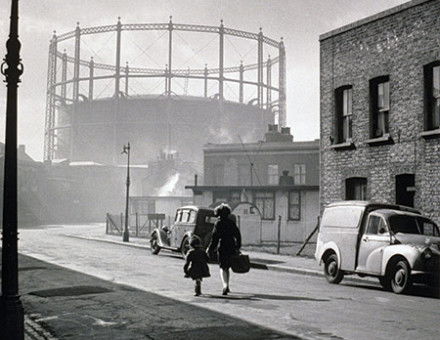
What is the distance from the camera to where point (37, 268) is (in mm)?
16594

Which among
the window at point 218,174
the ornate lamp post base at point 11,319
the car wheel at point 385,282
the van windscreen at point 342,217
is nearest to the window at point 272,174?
the window at point 218,174

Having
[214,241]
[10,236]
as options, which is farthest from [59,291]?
[10,236]

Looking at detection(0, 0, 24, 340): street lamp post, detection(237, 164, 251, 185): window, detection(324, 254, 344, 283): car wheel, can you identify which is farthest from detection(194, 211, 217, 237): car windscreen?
detection(237, 164, 251, 185): window

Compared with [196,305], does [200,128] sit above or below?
above

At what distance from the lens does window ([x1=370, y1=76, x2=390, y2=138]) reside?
19.2 metres

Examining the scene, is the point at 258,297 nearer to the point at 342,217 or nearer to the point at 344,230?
the point at 344,230

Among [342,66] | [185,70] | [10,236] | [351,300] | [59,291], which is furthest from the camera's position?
[185,70]

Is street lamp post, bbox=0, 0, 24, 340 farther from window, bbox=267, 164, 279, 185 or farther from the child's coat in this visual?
window, bbox=267, 164, 279, 185

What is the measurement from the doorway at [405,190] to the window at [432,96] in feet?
5.82

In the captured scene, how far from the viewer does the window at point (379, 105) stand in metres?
19.2

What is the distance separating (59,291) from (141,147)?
6541 centimetres

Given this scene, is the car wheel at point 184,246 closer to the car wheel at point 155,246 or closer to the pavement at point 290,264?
the pavement at point 290,264

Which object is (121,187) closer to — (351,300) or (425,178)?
(425,178)

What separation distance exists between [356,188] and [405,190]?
2.30 meters
